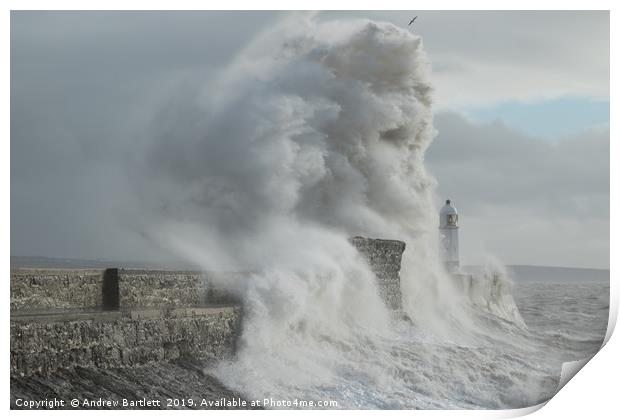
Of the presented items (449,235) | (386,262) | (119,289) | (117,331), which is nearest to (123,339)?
(117,331)

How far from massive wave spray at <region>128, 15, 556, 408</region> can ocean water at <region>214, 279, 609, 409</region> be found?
0.03 metres

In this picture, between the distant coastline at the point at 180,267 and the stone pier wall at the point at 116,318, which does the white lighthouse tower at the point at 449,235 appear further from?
the stone pier wall at the point at 116,318

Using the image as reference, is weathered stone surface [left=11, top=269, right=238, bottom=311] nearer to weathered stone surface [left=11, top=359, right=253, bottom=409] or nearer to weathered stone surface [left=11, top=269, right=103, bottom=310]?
weathered stone surface [left=11, top=269, right=103, bottom=310]

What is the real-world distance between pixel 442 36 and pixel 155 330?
3994mm

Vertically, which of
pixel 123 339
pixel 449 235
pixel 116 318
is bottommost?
pixel 123 339

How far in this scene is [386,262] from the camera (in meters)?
13.8

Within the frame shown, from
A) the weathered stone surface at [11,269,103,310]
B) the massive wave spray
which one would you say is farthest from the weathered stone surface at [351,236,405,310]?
the weathered stone surface at [11,269,103,310]

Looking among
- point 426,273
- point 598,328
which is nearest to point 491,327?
point 426,273

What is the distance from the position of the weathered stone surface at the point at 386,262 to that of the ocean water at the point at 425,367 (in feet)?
1.26

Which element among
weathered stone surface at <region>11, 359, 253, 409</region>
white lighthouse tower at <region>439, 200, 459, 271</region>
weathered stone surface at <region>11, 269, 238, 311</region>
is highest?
white lighthouse tower at <region>439, 200, 459, 271</region>

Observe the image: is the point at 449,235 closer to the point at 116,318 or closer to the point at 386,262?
the point at 386,262

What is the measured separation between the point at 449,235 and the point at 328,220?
1752 millimetres

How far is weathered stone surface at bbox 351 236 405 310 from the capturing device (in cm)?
1329

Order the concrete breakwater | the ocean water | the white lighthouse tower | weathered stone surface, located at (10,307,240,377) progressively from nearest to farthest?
weathered stone surface, located at (10,307,240,377)
the concrete breakwater
the ocean water
the white lighthouse tower
